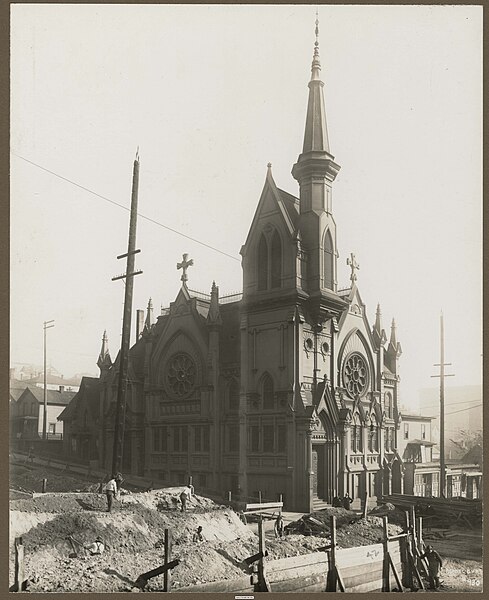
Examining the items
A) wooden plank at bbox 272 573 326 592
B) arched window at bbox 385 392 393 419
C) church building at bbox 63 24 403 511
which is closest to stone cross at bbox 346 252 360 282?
church building at bbox 63 24 403 511

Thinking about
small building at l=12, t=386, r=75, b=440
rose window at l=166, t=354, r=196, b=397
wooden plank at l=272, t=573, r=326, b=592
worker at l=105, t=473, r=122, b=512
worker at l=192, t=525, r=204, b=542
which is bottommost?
wooden plank at l=272, t=573, r=326, b=592

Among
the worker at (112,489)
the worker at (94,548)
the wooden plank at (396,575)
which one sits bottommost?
the wooden plank at (396,575)

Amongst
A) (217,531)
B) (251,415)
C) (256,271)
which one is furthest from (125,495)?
(256,271)

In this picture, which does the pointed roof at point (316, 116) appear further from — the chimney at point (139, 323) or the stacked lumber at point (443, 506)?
the stacked lumber at point (443, 506)

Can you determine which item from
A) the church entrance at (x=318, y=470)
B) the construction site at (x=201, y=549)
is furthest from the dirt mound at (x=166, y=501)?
the church entrance at (x=318, y=470)

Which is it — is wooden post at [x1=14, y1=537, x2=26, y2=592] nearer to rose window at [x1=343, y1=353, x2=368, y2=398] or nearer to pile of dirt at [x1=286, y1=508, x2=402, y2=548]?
pile of dirt at [x1=286, y1=508, x2=402, y2=548]

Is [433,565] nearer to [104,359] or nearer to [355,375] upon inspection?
[355,375]

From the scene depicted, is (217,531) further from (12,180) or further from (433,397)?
(433,397)

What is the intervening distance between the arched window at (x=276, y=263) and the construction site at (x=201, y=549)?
10085mm

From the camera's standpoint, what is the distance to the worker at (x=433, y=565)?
2367 centimetres

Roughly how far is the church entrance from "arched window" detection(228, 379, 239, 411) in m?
4.21

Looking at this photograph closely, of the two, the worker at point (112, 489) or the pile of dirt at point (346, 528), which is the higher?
the worker at point (112, 489)

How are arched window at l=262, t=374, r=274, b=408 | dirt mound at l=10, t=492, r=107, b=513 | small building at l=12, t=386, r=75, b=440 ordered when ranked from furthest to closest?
1. arched window at l=262, t=374, r=274, b=408
2. small building at l=12, t=386, r=75, b=440
3. dirt mound at l=10, t=492, r=107, b=513

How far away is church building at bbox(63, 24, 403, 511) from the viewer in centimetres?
3105
